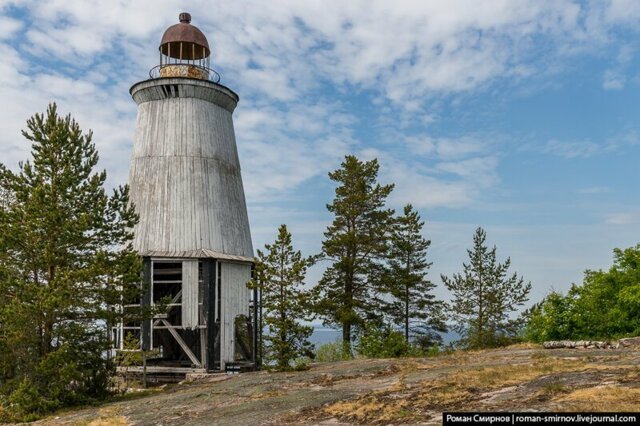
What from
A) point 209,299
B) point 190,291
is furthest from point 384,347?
point 190,291

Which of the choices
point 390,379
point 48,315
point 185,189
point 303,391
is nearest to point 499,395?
point 390,379

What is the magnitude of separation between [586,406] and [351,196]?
2760cm

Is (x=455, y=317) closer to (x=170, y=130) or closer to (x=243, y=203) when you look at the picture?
(x=243, y=203)

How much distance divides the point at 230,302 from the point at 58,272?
35.1 feet

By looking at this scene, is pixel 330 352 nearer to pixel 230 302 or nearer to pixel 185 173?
pixel 230 302

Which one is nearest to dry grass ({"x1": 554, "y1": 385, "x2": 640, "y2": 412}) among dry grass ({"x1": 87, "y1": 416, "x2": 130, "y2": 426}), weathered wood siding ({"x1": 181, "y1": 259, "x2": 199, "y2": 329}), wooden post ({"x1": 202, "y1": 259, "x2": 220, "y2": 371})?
dry grass ({"x1": 87, "y1": 416, "x2": 130, "y2": 426})

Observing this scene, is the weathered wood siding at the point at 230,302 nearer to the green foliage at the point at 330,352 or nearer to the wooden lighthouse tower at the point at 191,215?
the wooden lighthouse tower at the point at 191,215

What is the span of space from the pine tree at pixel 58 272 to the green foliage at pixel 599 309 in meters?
20.2

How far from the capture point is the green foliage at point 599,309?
26.5m

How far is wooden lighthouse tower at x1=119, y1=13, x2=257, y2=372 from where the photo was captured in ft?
91.8

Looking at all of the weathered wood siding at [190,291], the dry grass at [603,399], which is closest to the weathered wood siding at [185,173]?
the weathered wood siding at [190,291]

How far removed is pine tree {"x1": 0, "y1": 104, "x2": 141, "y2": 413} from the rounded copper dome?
1228cm

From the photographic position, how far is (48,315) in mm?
19531

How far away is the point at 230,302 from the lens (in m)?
29.2
